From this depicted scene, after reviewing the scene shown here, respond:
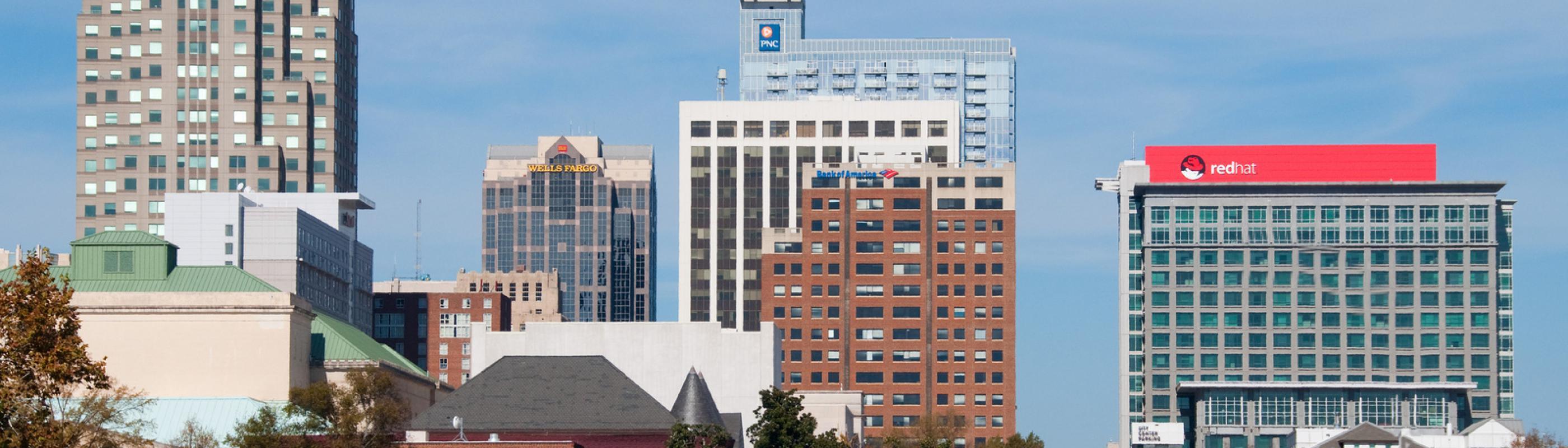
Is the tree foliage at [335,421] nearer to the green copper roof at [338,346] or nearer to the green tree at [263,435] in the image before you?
the green tree at [263,435]

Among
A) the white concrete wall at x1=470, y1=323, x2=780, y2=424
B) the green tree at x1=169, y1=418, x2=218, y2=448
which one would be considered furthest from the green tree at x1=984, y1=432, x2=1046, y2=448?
the green tree at x1=169, y1=418, x2=218, y2=448

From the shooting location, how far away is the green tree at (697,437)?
12612 cm

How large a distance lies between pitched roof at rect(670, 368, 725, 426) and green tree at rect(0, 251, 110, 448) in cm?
7744

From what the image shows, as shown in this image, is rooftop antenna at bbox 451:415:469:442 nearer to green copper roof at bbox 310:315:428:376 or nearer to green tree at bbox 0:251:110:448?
green copper roof at bbox 310:315:428:376

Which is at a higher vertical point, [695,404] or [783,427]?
[695,404]

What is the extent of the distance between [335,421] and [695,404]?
33681mm

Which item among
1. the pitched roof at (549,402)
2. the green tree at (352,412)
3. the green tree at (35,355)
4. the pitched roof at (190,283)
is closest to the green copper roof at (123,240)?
the pitched roof at (190,283)

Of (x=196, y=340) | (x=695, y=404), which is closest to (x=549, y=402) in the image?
(x=695, y=404)

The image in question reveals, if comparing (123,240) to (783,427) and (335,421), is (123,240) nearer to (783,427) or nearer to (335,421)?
(335,421)

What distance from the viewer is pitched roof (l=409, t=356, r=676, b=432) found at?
139 meters

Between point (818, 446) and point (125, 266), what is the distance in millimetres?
59660

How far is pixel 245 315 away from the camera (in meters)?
153

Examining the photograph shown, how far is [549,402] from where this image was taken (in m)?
143

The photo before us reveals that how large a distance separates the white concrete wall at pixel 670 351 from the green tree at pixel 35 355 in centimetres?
12571
